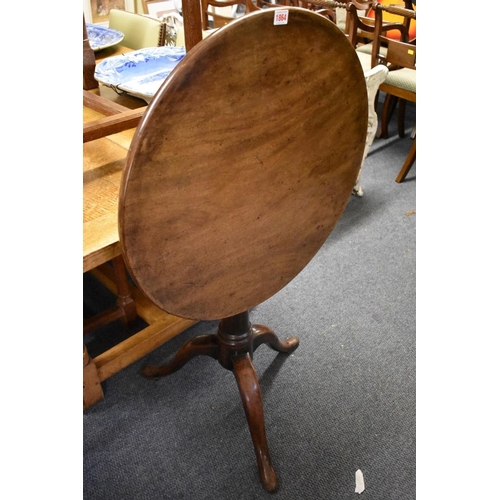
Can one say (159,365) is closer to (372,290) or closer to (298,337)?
(298,337)

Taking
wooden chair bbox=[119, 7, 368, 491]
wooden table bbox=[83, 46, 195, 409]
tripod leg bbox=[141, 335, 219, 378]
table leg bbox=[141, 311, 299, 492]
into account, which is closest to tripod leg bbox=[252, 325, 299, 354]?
table leg bbox=[141, 311, 299, 492]

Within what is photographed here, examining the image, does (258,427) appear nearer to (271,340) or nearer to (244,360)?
(244,360)

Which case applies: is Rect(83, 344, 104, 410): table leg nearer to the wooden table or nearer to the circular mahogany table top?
the wooden table

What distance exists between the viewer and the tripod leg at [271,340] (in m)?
1.45

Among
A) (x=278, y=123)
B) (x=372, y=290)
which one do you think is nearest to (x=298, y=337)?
(x=372, y=290)

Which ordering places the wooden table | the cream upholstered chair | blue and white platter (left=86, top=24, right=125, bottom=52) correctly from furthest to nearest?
the cream upholstered chair
blue and white platter (left=86, top=24, right=125, bottom=52)
the wooden table

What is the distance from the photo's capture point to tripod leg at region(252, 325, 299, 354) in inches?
56.9

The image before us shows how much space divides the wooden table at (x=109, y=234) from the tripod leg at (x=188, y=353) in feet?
0.24

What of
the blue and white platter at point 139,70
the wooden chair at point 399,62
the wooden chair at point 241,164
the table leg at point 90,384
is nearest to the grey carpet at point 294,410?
the table leg at point 90,384

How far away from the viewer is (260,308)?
1794 millimetres

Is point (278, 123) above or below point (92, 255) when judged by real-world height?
above

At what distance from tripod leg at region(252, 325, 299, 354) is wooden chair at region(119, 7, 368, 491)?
1.35ft

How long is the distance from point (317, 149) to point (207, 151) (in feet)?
0.86

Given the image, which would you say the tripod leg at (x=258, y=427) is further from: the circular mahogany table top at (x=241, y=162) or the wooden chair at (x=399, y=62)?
the wooden chair at (x=399, y=62)
